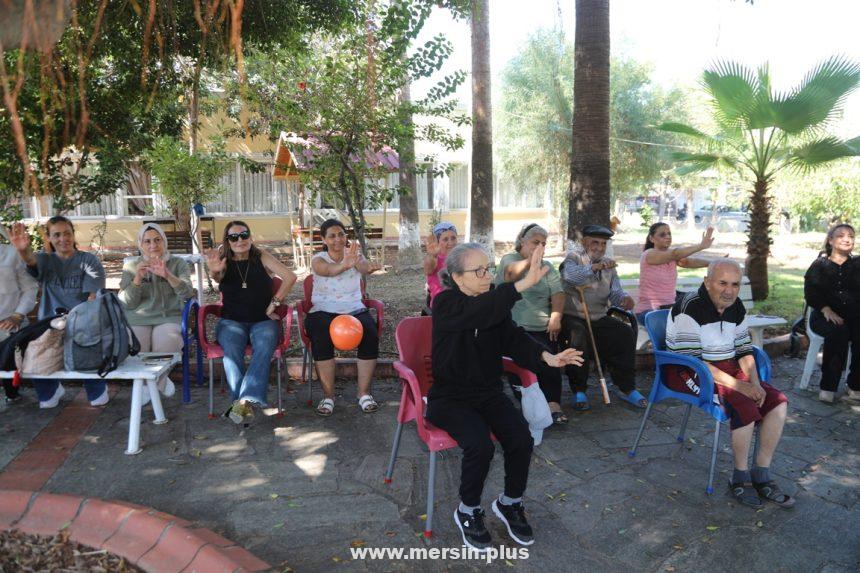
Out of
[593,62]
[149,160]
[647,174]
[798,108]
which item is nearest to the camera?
[593,62]

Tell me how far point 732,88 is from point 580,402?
17.5 ft

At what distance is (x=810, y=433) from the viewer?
15.0 ft

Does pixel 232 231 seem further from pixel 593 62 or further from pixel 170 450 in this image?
pixel 593 62

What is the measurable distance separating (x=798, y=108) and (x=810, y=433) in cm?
506

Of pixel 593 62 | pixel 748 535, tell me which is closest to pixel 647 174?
pixel 593 62

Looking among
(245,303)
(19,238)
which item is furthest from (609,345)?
(19,238)

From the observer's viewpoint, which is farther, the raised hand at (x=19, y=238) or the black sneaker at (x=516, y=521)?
the raised hand at (x=19, y=238)

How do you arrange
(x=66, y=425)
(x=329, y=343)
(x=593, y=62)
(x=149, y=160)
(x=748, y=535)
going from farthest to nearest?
(x=149, y=160) → (x=593, y=62) → (x=329, y=343) → (x=66, y=425) → (x=748, y=535)

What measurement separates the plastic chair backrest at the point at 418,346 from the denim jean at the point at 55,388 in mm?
2574

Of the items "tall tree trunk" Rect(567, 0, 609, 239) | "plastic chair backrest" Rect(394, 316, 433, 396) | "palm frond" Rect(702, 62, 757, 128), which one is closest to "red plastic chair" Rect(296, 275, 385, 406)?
"plastic chair backrest" Rect(394, 316, 433, 396)

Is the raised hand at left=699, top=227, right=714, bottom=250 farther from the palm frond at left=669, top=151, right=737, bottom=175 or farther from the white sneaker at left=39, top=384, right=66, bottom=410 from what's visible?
the white sneaker at left=39, top=384, right=66, bottom=410

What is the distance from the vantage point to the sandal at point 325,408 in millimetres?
4754

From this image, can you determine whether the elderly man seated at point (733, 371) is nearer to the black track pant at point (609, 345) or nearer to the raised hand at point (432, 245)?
the black track pant at point (609, 345)

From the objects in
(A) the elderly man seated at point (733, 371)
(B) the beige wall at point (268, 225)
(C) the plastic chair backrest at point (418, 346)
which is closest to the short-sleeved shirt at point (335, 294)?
(C) the plastic chair backrest at point (418, 346)
